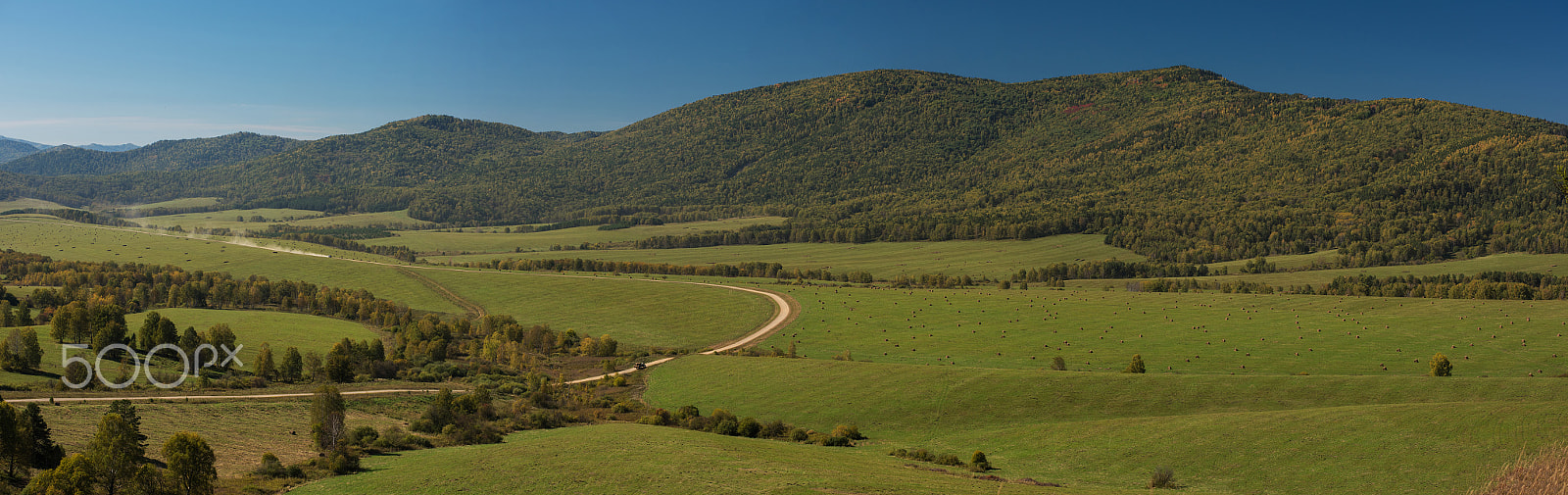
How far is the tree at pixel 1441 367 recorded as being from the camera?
73.7 metres

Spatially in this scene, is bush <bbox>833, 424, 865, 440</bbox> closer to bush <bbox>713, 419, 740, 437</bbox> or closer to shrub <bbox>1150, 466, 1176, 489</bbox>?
bush <bbox>713, 419, 740, 437</bbox>

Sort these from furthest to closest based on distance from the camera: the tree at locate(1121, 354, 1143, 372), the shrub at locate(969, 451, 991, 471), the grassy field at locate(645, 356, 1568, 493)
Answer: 1. the tree at locate(1121, 354, 1143, 372)
2. the shrub at locate(969, 451, 991, 471)
3. the grassy field at locate(645, 356, 1568, 493)

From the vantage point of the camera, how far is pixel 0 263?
18000cm

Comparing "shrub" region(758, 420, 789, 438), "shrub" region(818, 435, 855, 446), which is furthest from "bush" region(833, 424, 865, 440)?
"shrub" region(758, 420, 789, 438)

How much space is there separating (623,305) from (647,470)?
368 feet

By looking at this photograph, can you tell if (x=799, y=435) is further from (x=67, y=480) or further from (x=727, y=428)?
(x=67, y=480)

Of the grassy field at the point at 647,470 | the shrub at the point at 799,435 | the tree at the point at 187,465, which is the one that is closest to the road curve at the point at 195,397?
the tree at the point at 187,465

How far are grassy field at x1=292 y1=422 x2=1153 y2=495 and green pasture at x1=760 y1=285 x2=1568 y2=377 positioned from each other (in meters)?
49.6

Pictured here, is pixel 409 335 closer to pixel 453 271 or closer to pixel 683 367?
pixel 683 367

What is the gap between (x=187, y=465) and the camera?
39.0 m

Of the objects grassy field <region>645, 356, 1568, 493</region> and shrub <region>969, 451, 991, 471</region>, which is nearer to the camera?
grassy field <region>645, 356, 1568, 493</region>

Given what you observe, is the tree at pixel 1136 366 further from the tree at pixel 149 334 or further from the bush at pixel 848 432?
the tree at pixel 149 334

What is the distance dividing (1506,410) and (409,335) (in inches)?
4822

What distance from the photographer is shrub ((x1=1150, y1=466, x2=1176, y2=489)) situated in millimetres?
41312
